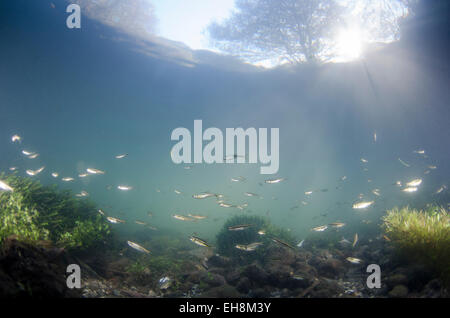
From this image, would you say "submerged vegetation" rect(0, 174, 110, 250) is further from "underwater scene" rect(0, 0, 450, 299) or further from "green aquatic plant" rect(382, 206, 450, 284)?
"green aquatic plant" rect(382, 206, 450, 284)

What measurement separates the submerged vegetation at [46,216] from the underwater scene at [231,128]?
0.21 feet

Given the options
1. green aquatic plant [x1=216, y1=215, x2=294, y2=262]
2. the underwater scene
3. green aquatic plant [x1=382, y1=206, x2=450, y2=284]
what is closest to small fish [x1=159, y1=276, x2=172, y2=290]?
the underwater scene

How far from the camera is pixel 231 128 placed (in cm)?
2627

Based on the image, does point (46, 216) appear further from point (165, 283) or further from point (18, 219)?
point (165, 283)

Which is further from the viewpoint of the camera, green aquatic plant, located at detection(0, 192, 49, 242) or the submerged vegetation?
the submerged vegetation

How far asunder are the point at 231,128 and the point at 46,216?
71.3ft

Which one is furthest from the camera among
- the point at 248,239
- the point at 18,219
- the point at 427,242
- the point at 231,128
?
the point at 231,128

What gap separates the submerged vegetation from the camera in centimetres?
545

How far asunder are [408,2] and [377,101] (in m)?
8.37

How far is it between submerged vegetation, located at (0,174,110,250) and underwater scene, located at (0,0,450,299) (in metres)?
0.06

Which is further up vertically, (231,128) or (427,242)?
(231,128)

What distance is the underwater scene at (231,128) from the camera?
5.19m

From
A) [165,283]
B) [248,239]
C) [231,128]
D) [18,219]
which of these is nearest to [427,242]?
[248,239]

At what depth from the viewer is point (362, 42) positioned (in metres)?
15.7
